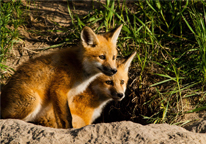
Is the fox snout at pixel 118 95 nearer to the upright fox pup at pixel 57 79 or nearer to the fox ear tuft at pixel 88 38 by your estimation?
the upright fox pup at pixel 57 79

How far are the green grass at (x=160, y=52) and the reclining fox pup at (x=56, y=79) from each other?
1272 millimetres

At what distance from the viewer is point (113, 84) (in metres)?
4.92

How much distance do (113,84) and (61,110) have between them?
4.19 ft

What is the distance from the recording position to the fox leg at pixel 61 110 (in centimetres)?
401

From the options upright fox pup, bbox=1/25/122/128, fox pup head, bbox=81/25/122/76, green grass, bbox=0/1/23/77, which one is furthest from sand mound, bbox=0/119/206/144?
green grass, bbox=0/1/23/77

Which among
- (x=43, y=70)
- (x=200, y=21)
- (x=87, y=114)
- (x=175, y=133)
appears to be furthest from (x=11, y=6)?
(x=175, y=133)

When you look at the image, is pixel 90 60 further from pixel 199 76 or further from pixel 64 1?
pixel 64 1

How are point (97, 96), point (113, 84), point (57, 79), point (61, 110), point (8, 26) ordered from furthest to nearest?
1. point (8, 26)
2. point (97, 96)
3. point (113, 84)
4. point (57, 79)
5. point (61, 110)

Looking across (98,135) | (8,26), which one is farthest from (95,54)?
(8,26)

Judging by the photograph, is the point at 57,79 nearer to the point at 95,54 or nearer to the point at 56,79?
the point at 56,79

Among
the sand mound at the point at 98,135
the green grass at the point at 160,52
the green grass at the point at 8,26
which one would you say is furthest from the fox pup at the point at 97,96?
the green grass at the point at 8,26

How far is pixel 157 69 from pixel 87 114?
189cm

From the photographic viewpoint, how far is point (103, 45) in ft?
15.1

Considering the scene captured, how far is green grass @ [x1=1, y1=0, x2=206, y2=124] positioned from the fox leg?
1835 millimetres
